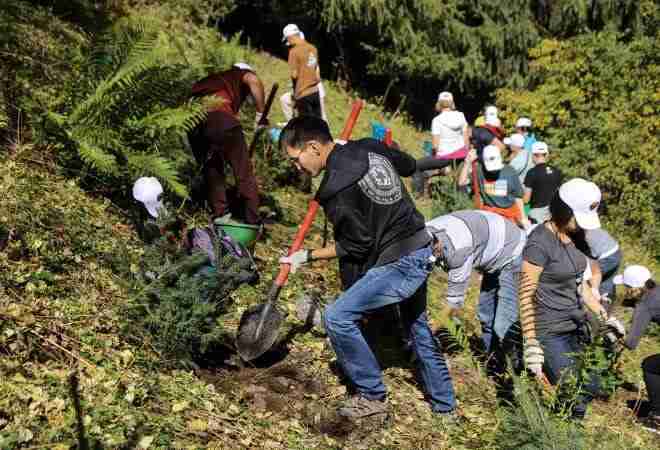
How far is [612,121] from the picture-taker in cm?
1348

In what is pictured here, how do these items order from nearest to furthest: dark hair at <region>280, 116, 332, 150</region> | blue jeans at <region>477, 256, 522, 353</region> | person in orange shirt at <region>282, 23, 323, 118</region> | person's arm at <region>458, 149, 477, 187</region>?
1. dark hair at <region>280, 116, 332, 150</region>
2. blue jeans at <region>477, 256, 522, 353</region>
3. person's arm at <region>458, 149, 477, 187</region>
4. person in orange shirt at <region>282, 23, 323, 118</region>

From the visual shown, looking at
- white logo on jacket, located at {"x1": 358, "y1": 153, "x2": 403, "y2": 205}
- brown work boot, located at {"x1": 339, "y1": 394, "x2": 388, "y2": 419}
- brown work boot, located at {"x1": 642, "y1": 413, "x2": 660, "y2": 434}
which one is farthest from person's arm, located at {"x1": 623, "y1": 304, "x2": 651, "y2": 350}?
white logo on jacket, located at {"x1": 358, "y1": 153, "x2": 403, "y2": 205}

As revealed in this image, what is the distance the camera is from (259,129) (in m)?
6.30

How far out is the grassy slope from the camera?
138 inches

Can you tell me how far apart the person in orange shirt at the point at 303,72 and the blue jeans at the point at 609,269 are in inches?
157

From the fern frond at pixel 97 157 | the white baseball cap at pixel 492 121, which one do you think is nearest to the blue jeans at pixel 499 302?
the fern frond at pixel 97 157

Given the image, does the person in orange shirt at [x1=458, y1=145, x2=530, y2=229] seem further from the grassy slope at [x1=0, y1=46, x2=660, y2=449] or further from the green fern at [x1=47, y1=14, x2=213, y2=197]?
Result: the green fern at [x1=47, y1=14, x2=213, y2=197]

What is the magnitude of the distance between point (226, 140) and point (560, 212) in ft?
9.42

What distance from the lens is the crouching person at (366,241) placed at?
3.66 metres

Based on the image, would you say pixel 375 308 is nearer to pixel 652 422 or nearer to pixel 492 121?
pixel 652 422

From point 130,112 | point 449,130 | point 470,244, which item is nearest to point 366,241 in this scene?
point 470,244

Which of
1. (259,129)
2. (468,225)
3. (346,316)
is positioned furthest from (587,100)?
(346,316)

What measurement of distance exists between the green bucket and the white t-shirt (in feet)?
14.9

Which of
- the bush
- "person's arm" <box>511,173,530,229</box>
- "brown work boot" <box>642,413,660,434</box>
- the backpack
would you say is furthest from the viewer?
the bush
